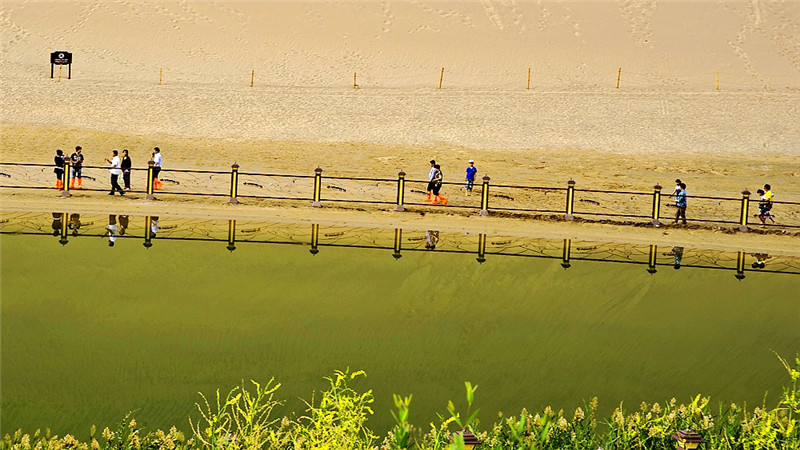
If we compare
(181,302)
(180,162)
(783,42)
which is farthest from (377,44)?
(181,302)

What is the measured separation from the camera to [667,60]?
194ft

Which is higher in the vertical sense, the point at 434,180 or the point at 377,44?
the point at 377,44

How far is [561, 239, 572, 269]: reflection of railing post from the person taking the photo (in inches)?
791

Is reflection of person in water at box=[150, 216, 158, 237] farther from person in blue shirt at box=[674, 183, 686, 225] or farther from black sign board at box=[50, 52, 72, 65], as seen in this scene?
black sign board at box=[50, 52, 72, 65]

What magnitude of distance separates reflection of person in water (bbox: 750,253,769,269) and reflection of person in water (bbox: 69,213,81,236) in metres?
13.5

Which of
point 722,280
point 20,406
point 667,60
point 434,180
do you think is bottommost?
point 20,406

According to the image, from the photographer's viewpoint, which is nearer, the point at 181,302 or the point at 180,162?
the point at 181,302

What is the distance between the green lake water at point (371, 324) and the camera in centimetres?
1230

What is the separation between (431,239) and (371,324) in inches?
291

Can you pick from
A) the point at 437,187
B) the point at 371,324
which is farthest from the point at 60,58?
the point at 371,324

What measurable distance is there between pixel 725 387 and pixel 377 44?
50766 millimetres

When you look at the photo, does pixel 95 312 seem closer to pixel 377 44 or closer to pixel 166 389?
pixel 166 389

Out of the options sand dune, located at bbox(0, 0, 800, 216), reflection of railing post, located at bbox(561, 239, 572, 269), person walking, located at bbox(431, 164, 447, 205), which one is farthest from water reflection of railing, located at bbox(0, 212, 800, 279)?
sand dune, located at bbox(0, 0, 800, 216)

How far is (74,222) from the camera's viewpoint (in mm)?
22594
